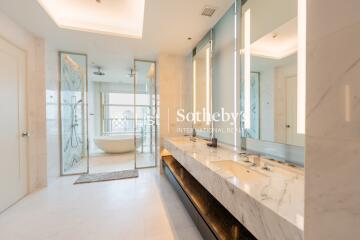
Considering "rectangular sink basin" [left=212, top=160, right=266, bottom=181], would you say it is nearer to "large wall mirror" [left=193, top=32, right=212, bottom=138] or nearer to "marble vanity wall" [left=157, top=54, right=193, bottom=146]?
"large wall mirror" [left=193, top=32, right=212, bottom=138]

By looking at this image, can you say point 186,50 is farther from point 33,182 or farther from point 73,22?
point 33,182

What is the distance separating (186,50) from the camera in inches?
138

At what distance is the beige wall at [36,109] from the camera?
8.96 feet

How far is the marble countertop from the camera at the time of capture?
28.9 inches

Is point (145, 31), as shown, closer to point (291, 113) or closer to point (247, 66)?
point (247, 66)

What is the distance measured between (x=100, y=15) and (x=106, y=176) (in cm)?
299

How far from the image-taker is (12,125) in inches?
93.7

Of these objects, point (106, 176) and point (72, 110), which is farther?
point (72, 110)

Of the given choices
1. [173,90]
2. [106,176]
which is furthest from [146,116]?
[106,176]

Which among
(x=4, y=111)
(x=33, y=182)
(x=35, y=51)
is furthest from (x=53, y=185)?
(x=35, y=51)

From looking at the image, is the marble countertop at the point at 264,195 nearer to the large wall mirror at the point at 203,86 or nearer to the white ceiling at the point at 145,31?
the large wall mirror at the point at 203,86

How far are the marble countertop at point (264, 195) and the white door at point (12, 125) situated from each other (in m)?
2.61

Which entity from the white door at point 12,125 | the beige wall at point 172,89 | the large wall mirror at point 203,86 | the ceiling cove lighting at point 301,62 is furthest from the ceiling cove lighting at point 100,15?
the ceiling cove lighting at point 301,62

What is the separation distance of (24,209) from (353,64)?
11.4ft
